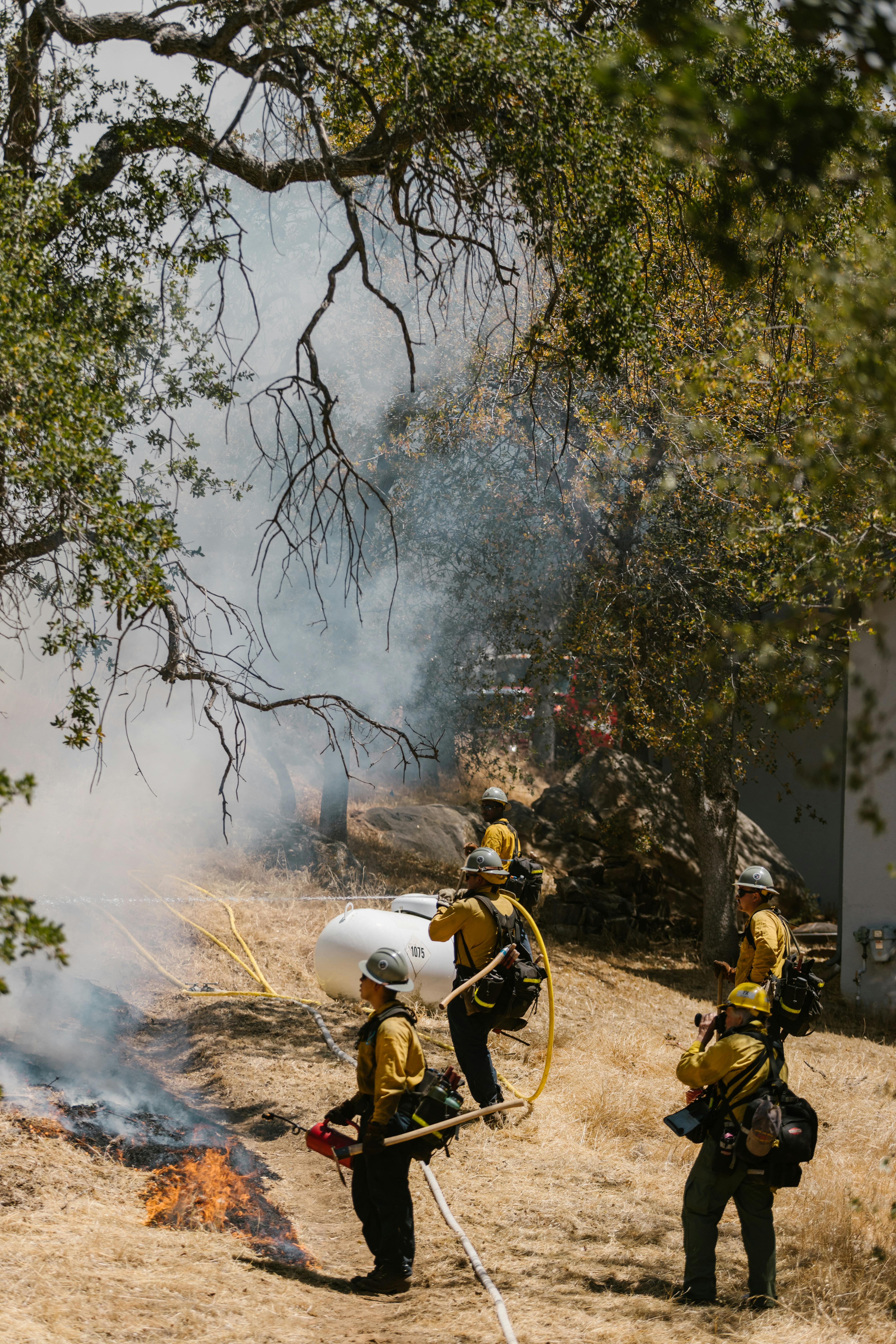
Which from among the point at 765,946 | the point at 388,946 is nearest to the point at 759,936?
the point at 765,946

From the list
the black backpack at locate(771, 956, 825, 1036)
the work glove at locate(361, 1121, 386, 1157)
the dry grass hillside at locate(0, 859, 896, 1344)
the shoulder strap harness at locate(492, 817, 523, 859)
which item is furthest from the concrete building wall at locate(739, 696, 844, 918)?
the work glove at locate(361, 1121, 386, 1157)

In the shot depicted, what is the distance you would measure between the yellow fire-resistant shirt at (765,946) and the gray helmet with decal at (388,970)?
2303 millimetres

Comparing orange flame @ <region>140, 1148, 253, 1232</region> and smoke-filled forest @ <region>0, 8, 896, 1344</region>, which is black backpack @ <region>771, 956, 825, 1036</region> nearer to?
smoke-filled forest @ <region>0, 8, 896, 1344</region>

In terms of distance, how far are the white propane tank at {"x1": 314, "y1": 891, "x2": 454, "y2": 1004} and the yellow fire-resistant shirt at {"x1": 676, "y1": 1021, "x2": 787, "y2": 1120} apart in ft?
14.4

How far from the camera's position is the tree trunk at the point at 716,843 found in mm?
12320

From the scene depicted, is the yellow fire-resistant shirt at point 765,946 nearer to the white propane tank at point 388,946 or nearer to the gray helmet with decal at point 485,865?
the gray helmet with decal at point 485,865

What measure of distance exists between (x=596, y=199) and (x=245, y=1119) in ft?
18.9

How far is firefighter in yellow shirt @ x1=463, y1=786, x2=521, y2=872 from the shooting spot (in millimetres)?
7938

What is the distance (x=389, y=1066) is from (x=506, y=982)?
86.1 inches

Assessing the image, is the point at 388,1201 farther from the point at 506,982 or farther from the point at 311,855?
the point at 311,855

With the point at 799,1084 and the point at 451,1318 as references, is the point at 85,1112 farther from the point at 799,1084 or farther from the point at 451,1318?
the point at 799,1084

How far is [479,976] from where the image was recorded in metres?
6.07

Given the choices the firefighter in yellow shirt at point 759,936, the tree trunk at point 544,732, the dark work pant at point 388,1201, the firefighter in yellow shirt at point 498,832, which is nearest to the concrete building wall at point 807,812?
the tree trunk at point 544,732

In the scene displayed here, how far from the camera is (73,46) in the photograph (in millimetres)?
6430
